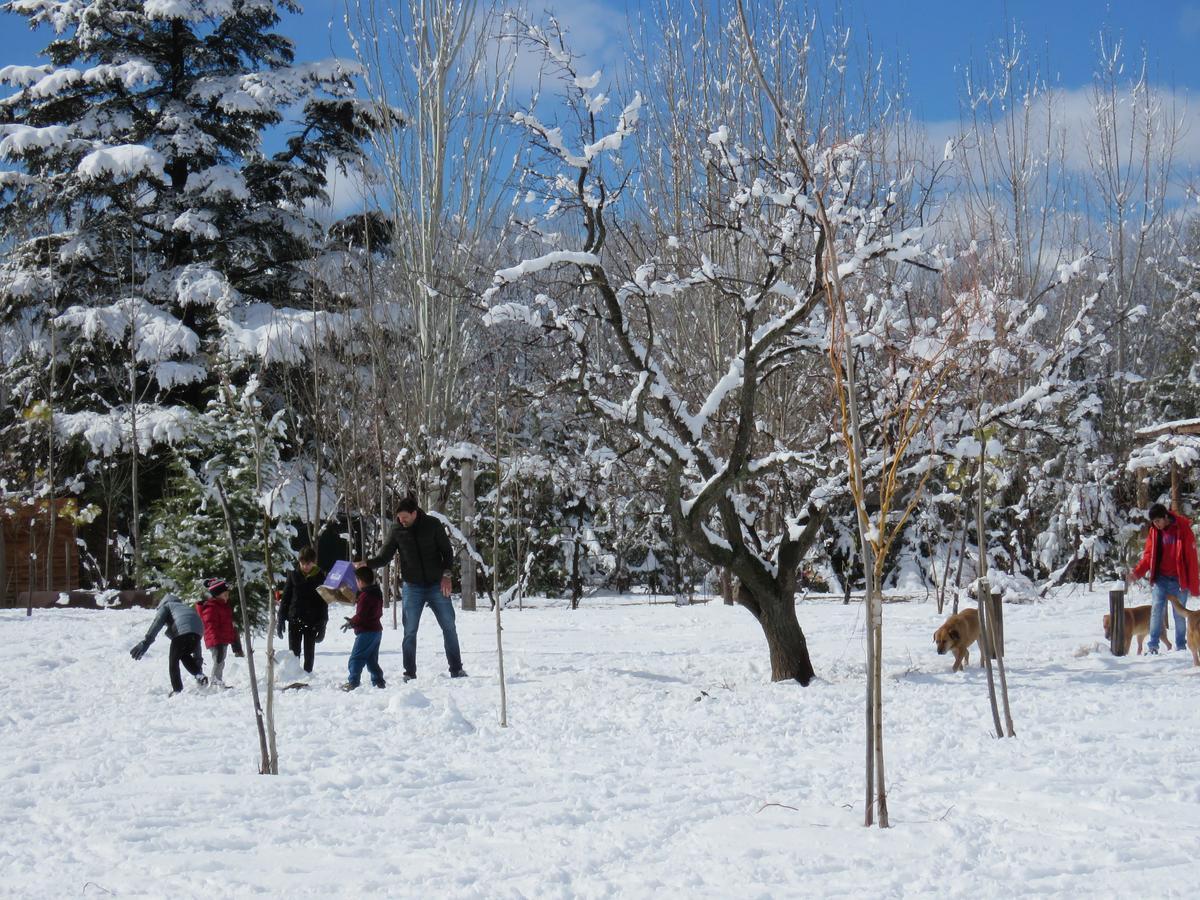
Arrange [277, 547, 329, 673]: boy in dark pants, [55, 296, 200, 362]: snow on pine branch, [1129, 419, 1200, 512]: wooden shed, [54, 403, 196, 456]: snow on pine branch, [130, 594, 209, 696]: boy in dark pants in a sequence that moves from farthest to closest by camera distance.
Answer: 1. [55, 296, 200, 362]: snow on pine branch
2. [54, 403, 196, 456]: snow on pine branch
3. [1129, 419, 1200, 512]: wooden shed
4. [277, 547, 329, 673]: boy in dark pants
5. [130, 594, 209, 696]: boy in dark pants

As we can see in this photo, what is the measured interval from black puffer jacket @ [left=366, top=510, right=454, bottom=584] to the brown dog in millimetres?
4096

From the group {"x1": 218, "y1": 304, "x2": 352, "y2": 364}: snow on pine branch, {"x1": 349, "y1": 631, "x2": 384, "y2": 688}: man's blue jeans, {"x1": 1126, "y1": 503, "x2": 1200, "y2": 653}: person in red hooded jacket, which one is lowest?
{"x1": 349, "y1": 631, "x2": 384, "y2": 688}: man's blue jeans

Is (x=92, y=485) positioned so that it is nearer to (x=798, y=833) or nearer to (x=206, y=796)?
(x=206, y=796)

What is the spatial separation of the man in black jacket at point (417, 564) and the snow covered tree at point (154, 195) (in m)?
11.5

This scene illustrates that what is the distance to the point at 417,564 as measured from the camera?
8.95 meters

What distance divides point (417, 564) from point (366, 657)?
2.72 feet

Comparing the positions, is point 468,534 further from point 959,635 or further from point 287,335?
point 959,635

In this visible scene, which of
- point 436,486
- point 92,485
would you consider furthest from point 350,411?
point 92,485

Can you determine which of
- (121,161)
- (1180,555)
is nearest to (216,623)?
(1180,555)

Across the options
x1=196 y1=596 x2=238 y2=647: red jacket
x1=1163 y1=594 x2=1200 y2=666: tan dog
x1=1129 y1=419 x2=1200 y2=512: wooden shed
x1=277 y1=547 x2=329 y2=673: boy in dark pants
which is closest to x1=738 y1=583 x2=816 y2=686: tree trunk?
x1=1163 y1=594 x2=1200 y2=666: tan dog

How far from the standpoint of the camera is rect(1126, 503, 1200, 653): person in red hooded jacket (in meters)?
9.38

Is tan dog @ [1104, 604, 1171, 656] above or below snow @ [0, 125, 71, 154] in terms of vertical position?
below

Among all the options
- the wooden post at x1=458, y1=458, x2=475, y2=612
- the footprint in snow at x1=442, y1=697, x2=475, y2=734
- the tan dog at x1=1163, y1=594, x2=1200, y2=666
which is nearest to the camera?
the footprint in snow at x1=442, y1=697, x2=475, y2=734

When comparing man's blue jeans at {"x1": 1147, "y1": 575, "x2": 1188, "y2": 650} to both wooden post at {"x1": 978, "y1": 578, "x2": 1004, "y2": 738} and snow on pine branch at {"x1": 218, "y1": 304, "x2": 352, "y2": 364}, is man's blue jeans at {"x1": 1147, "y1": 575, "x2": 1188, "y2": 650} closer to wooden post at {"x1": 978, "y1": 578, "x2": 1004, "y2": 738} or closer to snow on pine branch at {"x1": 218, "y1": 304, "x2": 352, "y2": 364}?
wooden post at {"x1": 978, "y1": 578, "x2": 1004, "y2": 738}
